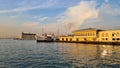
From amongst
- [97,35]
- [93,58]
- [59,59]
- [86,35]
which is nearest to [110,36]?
[97,35]

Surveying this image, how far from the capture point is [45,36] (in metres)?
159

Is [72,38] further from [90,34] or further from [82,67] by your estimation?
[82,67]

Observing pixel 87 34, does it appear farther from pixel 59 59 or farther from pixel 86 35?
pixel 59 59

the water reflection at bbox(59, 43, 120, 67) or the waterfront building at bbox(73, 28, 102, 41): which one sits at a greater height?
the waterfront building at bbox(73, 28, 102, 41)

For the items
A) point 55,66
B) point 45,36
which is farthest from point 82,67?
point 45,36

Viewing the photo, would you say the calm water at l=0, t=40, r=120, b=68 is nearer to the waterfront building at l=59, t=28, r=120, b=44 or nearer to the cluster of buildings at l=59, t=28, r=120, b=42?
the waterfront building at l=59, t=28, r=120, b=44

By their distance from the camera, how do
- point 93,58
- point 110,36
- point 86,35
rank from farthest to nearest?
point 86,35
point 110,36
point 93,58

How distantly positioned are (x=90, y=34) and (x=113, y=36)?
18.3 m

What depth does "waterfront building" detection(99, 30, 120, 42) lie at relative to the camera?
9508 centimetres

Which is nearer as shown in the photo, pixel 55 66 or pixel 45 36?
pixel 55 66

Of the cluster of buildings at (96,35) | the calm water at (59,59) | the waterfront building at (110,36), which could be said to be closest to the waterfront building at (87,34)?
the cluster of buildings at (96,35)

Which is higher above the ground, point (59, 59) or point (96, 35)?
point (96, 35)

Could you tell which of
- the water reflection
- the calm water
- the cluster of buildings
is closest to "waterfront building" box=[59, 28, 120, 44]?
the cluster of buildings

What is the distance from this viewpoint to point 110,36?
98750 millimetres
